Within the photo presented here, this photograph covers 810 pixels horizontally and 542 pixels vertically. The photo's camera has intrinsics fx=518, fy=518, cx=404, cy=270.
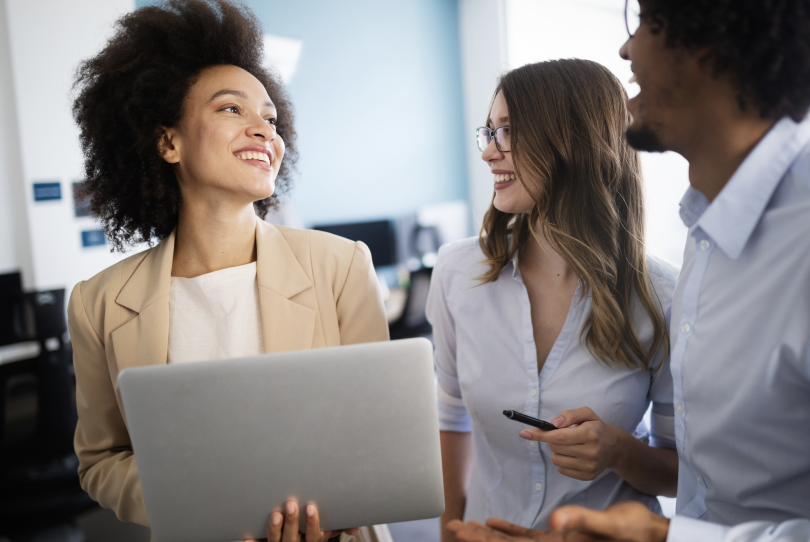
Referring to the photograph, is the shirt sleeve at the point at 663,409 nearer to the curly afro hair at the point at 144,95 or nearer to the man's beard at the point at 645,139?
the man's beard at the point at 645,139

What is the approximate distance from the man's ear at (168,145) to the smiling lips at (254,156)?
200mm

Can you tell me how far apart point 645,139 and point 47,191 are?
3.90m

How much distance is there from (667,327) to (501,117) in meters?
0.65

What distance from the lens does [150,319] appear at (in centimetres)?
116

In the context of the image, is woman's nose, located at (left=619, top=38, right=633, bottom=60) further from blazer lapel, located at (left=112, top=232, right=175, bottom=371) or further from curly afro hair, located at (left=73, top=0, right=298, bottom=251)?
blazer lapel, located at (left=112, top=232, right=175, bottom=371)

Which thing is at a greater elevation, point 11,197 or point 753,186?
point 11,197

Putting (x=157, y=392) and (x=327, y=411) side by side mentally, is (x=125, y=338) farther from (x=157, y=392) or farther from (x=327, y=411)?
(x=327, y=411)

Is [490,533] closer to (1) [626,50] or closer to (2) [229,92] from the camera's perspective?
(1) [626,50]

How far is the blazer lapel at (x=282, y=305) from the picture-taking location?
116 cm

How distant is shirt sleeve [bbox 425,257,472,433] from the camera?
144 cm

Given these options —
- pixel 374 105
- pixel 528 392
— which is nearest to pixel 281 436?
pixel 528 392

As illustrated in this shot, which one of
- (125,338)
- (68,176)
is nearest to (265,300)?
(125,338)

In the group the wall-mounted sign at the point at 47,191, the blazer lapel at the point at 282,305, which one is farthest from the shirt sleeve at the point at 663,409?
the wall-mounted sign at the point at 47,191

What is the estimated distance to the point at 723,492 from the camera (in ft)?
2.97
